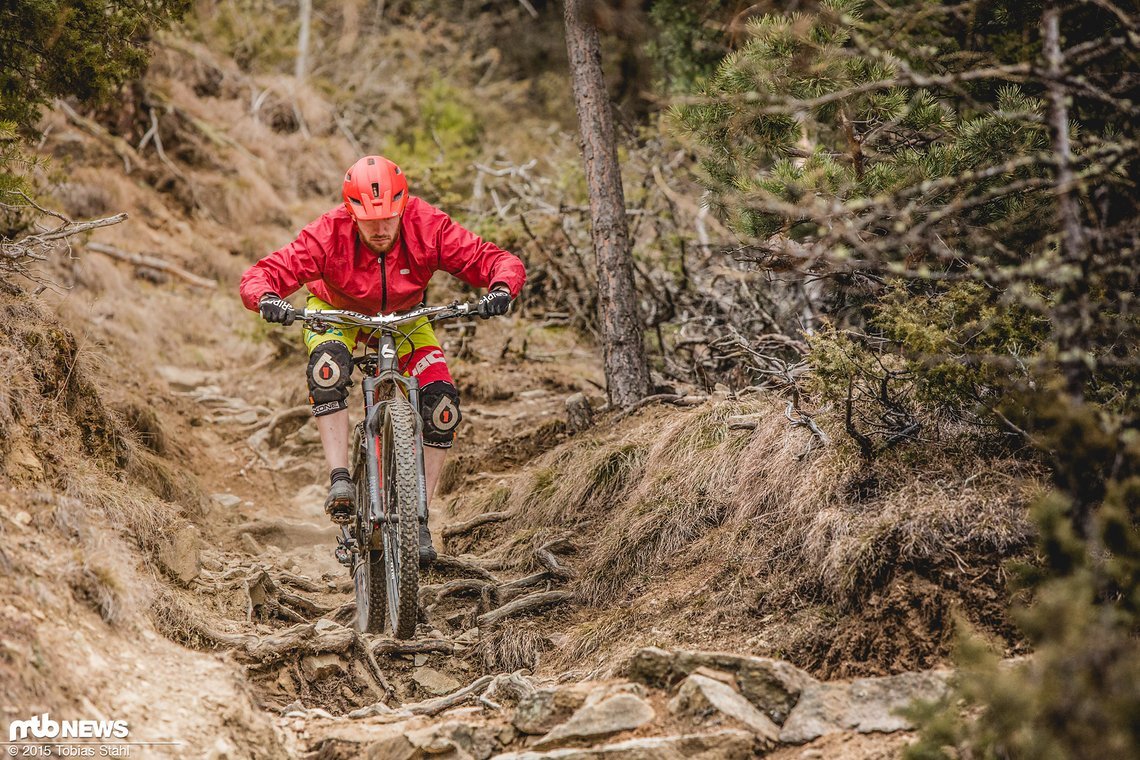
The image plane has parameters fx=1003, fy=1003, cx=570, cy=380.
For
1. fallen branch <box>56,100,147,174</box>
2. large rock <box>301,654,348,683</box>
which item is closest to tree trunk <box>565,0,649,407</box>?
large rock <box>301,654,348,683</box>

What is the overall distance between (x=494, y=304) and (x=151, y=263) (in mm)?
7521

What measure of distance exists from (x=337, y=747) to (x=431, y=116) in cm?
1133

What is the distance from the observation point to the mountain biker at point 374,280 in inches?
202

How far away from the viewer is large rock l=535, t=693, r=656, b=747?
3.73 metres

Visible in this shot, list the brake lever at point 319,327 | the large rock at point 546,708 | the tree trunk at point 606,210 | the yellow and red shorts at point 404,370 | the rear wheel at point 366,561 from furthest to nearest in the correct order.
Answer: the tree trunk at point 606,210
the brake lever at point 319,327
the yellow and red shorts at point 404,370
the rear wheel at point 366,561
the large rock at point 546,708

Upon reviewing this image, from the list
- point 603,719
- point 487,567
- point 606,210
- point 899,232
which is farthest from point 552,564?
point 899,232

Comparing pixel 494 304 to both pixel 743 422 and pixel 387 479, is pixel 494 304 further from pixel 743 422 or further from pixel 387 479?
pixel 743 422

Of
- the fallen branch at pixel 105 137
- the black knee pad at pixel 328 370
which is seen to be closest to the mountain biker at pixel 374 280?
the black knee pad at pixel 328 370

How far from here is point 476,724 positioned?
406 cm

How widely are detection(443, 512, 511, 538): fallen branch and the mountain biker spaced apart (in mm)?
1289

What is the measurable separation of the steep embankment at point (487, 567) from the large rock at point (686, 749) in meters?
0.01

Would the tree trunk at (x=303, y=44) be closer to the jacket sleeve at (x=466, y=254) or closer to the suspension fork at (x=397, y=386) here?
the jacket sleeve at (x=466, y=254)

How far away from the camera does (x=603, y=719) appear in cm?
376

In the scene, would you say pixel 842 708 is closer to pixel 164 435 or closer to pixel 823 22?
pixel 823 22
